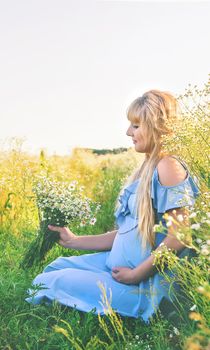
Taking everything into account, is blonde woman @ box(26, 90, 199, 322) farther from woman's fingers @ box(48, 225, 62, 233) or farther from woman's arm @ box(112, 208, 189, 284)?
woman's fingers @ box(48, 225, 62, 233)

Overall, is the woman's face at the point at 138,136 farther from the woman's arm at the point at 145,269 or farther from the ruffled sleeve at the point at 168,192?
the woman's arm at the point at 145,269

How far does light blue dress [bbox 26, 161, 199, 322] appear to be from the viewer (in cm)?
326

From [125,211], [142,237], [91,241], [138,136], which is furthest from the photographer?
[91,241]

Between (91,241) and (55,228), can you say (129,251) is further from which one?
(55,228)

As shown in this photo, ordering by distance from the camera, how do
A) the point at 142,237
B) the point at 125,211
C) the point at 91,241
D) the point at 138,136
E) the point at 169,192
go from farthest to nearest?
the point at 91,241, the point at 125,211, the point at 138,136, the point at 142,237, the point at 169,192

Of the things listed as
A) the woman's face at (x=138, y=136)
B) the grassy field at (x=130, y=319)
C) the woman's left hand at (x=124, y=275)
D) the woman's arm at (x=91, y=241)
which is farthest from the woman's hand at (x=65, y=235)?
the woman's face at (x=138, y=136)

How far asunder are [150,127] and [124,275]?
2.72 feet

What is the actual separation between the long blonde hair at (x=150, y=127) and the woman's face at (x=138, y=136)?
0.02 m

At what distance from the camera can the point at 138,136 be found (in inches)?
136

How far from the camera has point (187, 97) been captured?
10.3 ft

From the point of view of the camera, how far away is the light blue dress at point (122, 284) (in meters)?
3.26

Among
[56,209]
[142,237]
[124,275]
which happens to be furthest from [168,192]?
[56,209]

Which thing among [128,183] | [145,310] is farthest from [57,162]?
[145,310]

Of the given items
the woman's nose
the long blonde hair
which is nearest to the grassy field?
the long blonde hair
